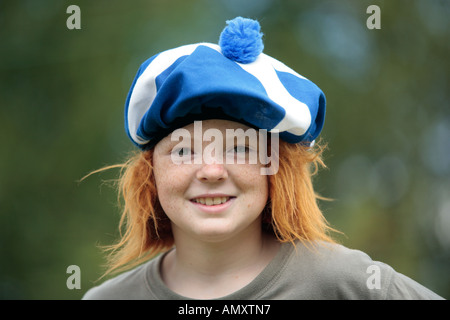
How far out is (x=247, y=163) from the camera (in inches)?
59.5

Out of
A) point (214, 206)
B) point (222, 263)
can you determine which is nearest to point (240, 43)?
point (214, 206)

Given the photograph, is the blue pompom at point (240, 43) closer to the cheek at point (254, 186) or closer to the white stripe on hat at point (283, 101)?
the white stripe on hat at point (283, 101)

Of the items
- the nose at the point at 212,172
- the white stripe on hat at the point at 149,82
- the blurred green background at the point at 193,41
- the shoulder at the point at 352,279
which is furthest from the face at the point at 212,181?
the blurred green background at the point at 193,41

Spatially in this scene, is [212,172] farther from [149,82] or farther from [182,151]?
[149,82]

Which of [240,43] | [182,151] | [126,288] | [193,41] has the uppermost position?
[193,41]

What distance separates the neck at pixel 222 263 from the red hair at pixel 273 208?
0.25 feet

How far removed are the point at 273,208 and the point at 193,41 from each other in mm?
2321

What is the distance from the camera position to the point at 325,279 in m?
1.54

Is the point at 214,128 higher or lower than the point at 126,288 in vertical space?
higher

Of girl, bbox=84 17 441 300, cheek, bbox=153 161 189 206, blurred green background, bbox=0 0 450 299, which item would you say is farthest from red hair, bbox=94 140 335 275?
blurred green background, bbox=0 0 450 299

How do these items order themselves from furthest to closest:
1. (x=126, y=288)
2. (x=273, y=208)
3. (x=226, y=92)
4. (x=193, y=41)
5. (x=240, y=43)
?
(x=193, y=41) → (x=126, y=288) → (x=273, y=208) → (x=240, y=43) → (x=226, y=92)

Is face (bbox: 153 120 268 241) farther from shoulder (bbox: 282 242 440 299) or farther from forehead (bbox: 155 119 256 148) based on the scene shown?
shoulder (bbox: 282 242 440 299)
